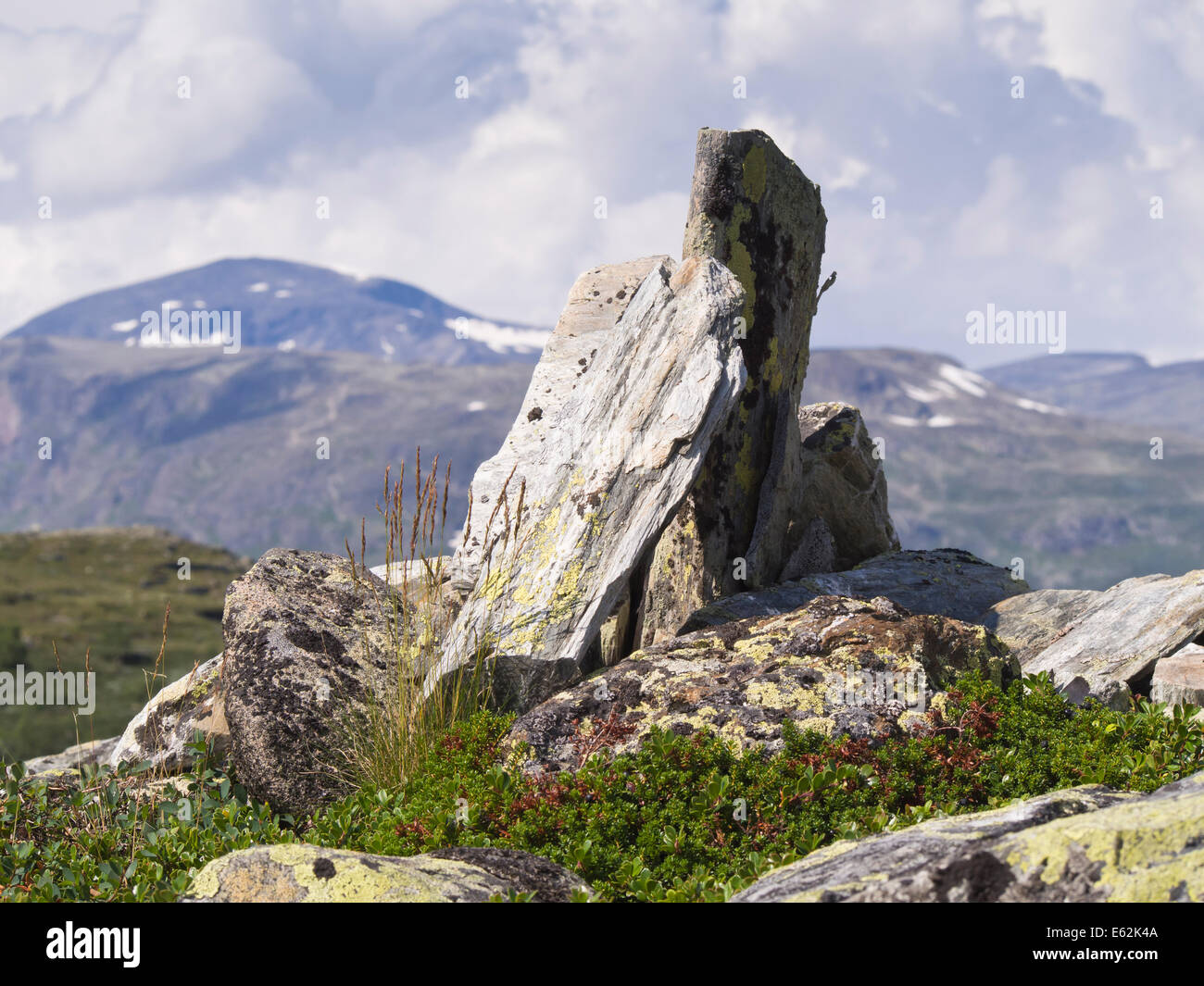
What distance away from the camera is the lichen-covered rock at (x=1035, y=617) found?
14180mm

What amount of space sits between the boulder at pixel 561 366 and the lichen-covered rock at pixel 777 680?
3956 millimetres

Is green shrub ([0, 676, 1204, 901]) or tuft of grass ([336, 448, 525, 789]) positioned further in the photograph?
tuft of grass ([336, 448, 525, 789])

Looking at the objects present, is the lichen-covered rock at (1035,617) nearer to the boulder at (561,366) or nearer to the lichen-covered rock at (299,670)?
the boulder at (561,366)

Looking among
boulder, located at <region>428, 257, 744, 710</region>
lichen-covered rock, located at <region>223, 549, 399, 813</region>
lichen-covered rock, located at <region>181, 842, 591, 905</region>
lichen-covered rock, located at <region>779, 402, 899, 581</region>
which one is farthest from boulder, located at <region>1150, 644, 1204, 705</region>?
lichen-covered rock, located at <region>223, 549, 399, 813</region>

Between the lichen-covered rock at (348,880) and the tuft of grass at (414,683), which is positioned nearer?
the lichen-covered rock at (348,880)

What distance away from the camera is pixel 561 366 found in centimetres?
1670

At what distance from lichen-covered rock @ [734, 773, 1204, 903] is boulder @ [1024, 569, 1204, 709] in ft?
19.1

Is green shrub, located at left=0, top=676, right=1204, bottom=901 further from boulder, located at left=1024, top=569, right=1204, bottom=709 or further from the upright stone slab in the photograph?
the upright stone slab

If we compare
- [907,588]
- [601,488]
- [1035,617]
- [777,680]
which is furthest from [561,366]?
[1035,617]

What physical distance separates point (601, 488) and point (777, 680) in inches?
125

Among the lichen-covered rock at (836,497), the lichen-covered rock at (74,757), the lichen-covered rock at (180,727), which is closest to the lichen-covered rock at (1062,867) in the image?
the lichen-covered rock at (180,727)

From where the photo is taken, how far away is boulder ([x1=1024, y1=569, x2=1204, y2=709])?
11.6 metres

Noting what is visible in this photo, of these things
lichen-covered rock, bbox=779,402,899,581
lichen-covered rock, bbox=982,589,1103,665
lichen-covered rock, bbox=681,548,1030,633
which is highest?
lichen-covered rock, bbox=779,402,899,581
